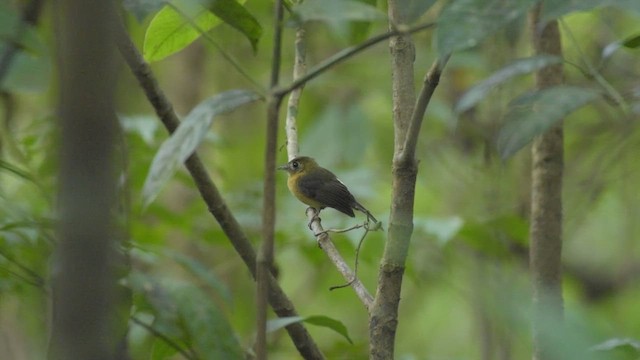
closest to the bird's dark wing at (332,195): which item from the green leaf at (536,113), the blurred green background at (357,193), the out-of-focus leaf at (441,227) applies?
the blurred green background at (357,193)

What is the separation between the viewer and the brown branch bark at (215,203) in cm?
201

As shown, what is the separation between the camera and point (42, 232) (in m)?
1.87

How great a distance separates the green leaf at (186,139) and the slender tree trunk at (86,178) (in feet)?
2.24

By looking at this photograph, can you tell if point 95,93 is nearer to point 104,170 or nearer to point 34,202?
point 104,170

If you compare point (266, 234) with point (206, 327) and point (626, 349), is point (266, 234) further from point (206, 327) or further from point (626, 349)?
point (626, 349)

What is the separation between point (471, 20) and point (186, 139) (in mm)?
458

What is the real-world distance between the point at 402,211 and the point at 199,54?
164 inches

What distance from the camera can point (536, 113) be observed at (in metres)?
1.58

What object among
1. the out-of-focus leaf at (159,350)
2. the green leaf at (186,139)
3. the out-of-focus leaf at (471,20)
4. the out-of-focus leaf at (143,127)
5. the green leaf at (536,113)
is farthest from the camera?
the out-of-focus leaf at (143,127)

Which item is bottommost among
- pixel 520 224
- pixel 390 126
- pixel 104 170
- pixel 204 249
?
pixel 104 170

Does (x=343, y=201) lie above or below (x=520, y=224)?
above

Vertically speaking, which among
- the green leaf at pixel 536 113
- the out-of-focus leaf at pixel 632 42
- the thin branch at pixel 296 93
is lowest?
the green leaf at pixel 536 113

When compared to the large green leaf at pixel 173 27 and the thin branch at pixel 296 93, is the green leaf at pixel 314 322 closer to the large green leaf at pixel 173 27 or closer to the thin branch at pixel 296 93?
the thin branch at pixel 296 93

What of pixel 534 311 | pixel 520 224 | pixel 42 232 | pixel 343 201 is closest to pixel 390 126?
pixel 343 201
